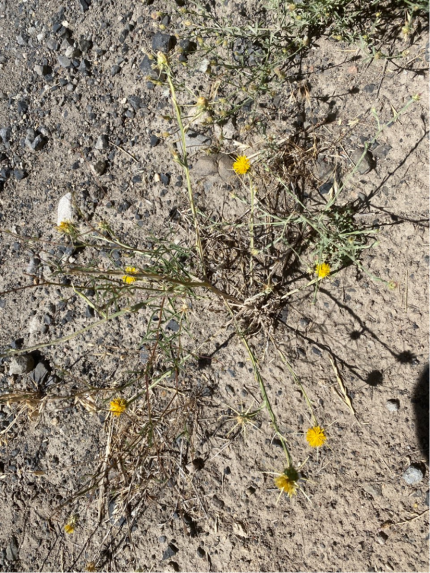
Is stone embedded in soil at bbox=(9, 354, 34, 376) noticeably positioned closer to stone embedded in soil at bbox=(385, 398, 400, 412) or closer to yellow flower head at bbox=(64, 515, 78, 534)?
yellow flower head at bbox=(64, 515, 78, 534)

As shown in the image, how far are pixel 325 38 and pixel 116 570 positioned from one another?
2754 mm

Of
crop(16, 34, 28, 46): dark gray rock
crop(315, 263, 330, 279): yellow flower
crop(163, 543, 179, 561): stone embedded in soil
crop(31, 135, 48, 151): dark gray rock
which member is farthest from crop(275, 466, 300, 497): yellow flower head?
crop(16, 34, 28, 46): dark gray rock

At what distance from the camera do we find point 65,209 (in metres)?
2.43

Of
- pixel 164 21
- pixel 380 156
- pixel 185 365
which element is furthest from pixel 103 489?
pixel 164 21

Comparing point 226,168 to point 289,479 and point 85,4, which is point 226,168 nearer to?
point 85,4

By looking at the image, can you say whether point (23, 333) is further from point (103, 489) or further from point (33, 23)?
point (33, 23)

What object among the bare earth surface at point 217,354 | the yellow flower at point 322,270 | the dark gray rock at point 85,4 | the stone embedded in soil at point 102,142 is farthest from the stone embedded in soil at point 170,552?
the dark gray rock at point 85,4

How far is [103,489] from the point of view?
220 cm

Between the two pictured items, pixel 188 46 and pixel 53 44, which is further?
pixel 53 44

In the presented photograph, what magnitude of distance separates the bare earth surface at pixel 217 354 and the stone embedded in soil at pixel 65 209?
0.05 m

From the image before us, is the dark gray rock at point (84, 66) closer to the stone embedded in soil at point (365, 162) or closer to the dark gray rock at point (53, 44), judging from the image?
the dark gray rock at point (53, 44)

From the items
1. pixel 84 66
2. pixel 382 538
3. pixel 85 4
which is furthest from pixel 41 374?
pixel 85 4

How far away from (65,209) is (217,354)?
3.77ft

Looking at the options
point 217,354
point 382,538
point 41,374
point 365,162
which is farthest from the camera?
point 41,374
